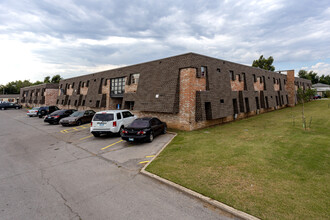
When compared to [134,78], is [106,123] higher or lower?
lower

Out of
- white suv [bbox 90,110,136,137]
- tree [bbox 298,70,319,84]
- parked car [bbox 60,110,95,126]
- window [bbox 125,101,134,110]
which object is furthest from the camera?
tree [bbox 298,70,319,84]

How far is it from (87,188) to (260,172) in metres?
6.37

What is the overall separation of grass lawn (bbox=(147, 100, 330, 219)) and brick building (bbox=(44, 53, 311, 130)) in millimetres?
4887

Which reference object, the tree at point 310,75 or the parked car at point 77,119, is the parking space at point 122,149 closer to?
the parked car at point 77,119

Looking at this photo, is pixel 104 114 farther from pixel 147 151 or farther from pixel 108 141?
pixel 147 151

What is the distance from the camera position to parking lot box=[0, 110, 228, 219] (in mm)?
4242

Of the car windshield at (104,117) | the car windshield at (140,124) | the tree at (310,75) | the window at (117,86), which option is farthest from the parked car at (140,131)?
the tree at (310,75)

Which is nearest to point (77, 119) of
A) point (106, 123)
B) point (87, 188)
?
point (106, 123)

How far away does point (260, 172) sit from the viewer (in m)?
6.04

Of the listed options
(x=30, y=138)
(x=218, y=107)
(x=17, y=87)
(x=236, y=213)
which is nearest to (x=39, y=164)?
(x=30, y=138)

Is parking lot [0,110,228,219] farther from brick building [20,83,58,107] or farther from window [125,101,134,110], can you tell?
brick building [20,83,58,107]

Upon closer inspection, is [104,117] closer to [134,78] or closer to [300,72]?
[134,78]

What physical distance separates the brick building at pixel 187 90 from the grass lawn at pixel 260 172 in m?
4.89

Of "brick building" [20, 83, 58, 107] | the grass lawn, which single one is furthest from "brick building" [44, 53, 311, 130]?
"brick building" [20, 83, 58, 107]
